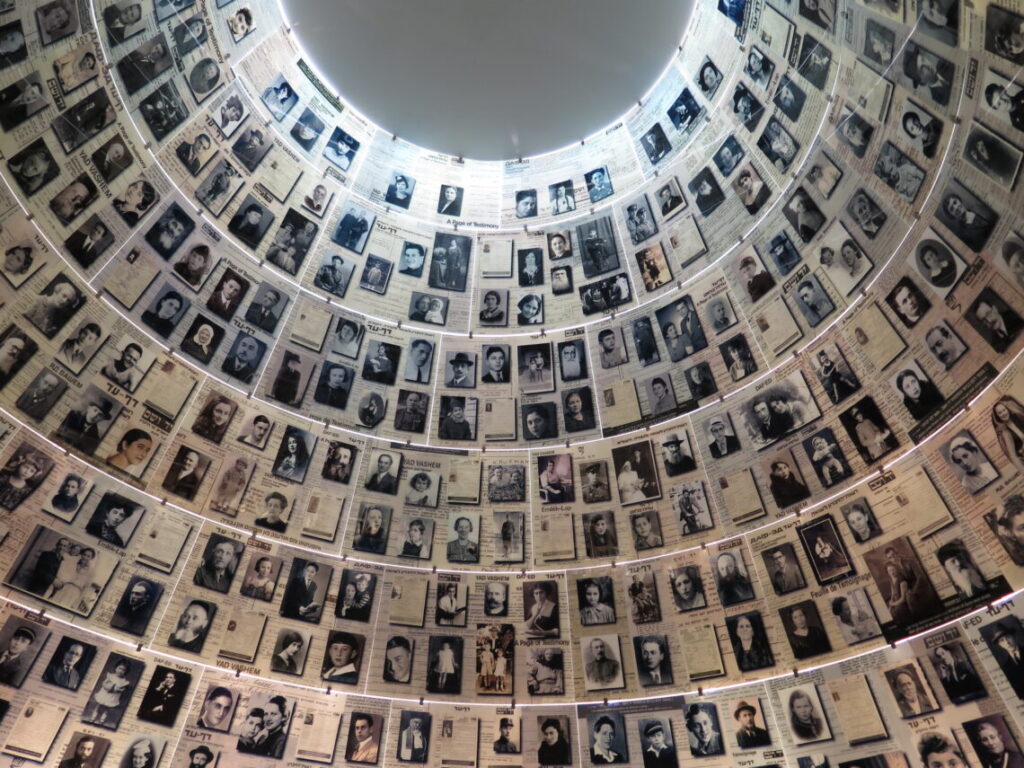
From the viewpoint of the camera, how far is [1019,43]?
809 centimetres

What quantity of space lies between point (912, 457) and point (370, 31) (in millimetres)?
11013

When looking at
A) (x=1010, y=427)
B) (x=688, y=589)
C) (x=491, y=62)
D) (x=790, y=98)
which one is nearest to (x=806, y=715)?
(x=688, y=589)

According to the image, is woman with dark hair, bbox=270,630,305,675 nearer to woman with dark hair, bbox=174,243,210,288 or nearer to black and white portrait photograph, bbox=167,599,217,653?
black and white portrait photograph, bbox=167,599,217,653

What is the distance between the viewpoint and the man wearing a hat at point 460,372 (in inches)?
566

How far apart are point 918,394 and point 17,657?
1186 cm

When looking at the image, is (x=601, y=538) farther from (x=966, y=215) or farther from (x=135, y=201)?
(x=135, y=201)

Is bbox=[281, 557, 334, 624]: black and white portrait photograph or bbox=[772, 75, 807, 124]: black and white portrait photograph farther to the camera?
bbox=[281, 557, 334, 624]: black and white portrait photograph

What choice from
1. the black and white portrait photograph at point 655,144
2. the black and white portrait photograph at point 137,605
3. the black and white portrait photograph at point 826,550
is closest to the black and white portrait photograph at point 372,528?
the black and white portrait photograph at point 137,605

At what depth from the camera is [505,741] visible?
11.8m

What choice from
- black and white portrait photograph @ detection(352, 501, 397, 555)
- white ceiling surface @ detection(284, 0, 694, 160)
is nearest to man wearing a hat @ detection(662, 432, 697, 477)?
black and white portrait photograph @ detection(352, 501, 397, 555)

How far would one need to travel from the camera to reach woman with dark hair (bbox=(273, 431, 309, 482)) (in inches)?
508

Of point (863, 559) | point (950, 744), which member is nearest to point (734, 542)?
point (863, 559)

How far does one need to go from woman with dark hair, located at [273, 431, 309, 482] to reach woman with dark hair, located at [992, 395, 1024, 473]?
32.1 ft

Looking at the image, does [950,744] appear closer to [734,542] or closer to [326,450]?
[734,542]
